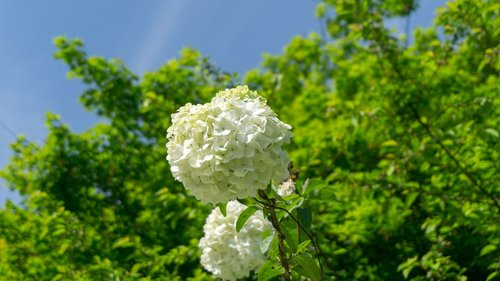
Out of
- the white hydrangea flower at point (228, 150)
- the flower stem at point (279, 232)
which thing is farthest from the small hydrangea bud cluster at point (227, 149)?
the flower stem at point (279, 232)

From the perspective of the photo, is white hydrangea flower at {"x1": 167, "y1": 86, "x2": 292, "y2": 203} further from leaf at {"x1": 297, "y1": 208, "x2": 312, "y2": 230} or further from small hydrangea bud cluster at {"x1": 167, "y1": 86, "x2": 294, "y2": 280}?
leaf at {"x1": 297, "y1": 208, "x2": 312, "y2": 230}

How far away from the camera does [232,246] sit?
2.94 metres

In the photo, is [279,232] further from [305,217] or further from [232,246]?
[232,246]

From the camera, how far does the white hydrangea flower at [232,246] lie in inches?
115

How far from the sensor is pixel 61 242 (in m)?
4.94

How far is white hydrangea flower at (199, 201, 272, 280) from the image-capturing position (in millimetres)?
2920

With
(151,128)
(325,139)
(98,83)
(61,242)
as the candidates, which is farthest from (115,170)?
(325,139)

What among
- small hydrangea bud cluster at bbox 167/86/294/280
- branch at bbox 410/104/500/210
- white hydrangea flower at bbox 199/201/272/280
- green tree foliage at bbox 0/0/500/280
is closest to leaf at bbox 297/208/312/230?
green tree foliage at bbox 0/0/500/280

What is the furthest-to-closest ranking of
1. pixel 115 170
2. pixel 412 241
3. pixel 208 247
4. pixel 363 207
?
1. pixel 115 170
2. pixel 412 241
3. pixel 363 207
4. pixel 208 247

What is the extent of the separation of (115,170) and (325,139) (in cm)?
253

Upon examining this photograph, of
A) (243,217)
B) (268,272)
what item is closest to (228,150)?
(243,217)

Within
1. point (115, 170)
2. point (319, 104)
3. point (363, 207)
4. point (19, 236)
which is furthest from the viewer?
point (319, 104)

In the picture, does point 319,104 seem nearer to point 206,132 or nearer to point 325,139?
point 325,139

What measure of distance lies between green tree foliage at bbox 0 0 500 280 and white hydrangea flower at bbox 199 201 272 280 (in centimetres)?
71
